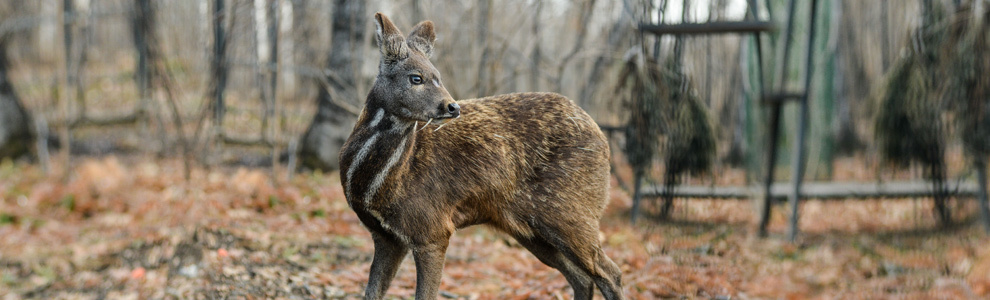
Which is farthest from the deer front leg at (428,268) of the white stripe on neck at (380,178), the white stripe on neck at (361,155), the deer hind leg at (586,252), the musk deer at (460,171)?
the deer hind leg at (586,252)

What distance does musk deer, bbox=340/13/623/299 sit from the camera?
14.6 feet

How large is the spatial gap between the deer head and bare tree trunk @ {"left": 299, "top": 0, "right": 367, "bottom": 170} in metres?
7.46

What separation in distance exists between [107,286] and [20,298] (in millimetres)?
989

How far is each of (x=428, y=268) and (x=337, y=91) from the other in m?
7.87

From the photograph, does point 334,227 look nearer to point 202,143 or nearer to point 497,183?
point 202,143

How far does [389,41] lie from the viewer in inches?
173

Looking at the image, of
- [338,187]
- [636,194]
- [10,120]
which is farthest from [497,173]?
[10,120]

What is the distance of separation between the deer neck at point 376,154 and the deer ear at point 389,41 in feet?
1.23

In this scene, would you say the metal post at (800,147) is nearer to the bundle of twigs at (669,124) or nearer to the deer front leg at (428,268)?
the bundle of twigs at (669,124)

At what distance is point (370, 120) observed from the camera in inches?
180

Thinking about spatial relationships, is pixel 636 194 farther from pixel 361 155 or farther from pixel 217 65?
pixel 217 65

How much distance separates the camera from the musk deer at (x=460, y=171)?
14.6 ft

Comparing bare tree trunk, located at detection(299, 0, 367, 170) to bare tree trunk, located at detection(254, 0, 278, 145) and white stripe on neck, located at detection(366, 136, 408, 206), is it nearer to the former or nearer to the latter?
bare tree trunk, located at detection(254, 0, 278, 145)

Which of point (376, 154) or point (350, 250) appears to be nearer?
point (376, 154)
